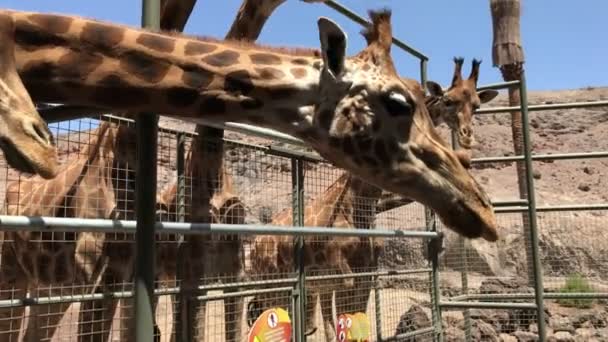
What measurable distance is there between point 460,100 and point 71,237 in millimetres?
5317

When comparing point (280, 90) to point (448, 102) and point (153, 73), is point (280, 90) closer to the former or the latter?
point (153, 73)

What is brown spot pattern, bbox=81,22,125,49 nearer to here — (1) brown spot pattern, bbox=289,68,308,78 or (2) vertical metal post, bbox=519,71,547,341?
(1) brown spot pattern, bbox=289,68,308,78

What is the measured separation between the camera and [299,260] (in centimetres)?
411

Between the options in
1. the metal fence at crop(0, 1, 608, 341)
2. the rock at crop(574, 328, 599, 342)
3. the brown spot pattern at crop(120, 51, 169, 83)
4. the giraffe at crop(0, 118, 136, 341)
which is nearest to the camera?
the brown spot pattern at crop(120, 51, 169, 83)

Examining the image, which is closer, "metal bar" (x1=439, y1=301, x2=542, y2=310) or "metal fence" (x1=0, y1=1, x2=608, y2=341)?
"metal fence" (x1=0, y1=1, x2=608, y2=341)

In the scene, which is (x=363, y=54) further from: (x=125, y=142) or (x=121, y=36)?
(x=125, y=142)

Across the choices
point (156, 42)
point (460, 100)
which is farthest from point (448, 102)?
point (156, 42)

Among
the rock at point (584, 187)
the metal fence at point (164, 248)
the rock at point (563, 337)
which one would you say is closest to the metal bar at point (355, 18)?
the metal fence at point (164, 248)

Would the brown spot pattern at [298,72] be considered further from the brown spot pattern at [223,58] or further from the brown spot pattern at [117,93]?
the brown spot pattern at [117,93]

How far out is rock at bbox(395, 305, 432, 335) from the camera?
6.52 metres

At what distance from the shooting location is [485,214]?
2.88m

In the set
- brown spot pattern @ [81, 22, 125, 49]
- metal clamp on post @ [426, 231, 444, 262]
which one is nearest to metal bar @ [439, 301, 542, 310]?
metal clamp on post @ [426, 231, 444, 262]

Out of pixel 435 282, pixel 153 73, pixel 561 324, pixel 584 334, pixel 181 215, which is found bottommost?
pixel 584 334

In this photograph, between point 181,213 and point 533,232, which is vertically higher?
point 181,213
